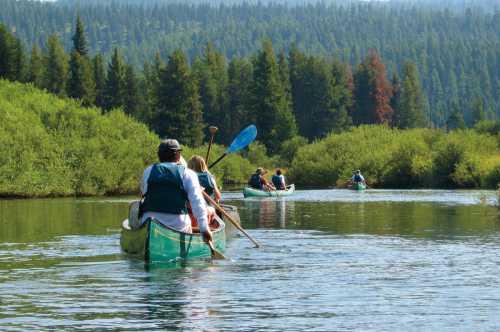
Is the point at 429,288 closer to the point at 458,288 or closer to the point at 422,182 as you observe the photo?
the point at 458,288

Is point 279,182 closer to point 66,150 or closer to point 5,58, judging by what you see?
point 66,150

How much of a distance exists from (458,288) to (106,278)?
16.7 ft

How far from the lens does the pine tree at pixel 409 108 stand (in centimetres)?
14688

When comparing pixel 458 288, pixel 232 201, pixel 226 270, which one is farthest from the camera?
pixel 232 201

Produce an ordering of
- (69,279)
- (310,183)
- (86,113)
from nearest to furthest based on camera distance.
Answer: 1. (69,279)
2. (86,113)
3. (310,183)

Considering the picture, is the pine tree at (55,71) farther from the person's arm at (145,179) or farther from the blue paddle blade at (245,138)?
the person's arm at (145,179)

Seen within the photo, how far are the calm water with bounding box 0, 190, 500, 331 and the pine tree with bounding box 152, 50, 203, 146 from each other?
8074 centimetres

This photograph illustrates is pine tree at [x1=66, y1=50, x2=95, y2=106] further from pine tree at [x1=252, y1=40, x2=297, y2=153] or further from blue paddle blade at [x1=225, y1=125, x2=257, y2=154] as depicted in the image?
blue paddle blade at [x1=225, y1=125, x2=257, y2=154]

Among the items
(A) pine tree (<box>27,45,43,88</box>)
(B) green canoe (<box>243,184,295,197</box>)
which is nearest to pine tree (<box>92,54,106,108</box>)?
(A) pine tree (<box>27,45,43,88</box>)

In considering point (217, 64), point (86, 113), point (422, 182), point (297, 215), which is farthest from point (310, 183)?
point (217, 64)

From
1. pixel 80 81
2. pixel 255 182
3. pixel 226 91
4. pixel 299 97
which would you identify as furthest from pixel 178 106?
pixel 255 182

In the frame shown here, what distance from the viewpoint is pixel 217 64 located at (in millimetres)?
136250

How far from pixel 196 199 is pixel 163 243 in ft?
3.66

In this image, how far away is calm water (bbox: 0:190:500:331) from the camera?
1188 cm
